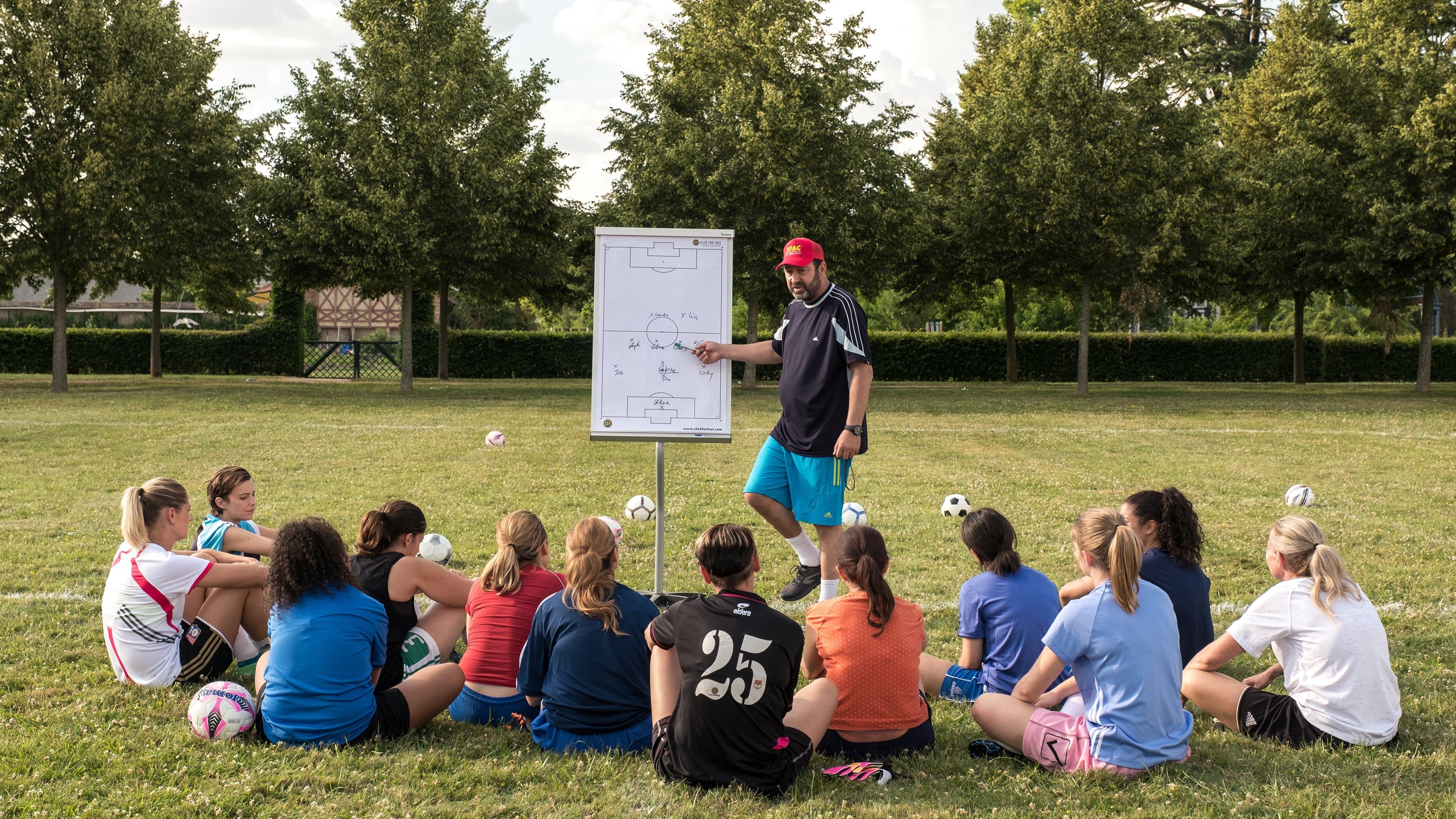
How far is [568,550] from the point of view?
408cm

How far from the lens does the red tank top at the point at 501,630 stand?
4.54 m

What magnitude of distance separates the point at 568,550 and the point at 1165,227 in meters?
24.3

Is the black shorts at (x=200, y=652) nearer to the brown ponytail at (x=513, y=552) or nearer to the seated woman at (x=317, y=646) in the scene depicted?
the seated woman at (x=317, y=646)

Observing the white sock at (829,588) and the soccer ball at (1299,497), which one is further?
the soccer ball at (1299,497)

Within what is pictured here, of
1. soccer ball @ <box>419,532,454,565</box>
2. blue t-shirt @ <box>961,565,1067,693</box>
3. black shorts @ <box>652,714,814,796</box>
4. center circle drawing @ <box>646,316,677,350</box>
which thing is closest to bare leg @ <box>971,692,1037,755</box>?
blue t-shirt @ <box>961,565,1067,693</box>

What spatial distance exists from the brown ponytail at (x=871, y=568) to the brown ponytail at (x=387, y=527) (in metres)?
1.96

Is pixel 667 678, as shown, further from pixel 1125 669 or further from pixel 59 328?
pixel 59 328

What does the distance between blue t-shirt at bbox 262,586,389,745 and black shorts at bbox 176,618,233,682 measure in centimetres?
91

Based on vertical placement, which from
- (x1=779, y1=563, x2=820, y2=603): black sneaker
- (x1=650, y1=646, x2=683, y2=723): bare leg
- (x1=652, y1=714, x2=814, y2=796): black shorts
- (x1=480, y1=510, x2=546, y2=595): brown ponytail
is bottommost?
(x1=652, y1=714, x2=814, y2=796): black shorts

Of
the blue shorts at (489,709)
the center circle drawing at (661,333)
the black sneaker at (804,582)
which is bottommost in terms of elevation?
the blue shorts at (489,709)

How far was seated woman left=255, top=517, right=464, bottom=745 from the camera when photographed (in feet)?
13.1

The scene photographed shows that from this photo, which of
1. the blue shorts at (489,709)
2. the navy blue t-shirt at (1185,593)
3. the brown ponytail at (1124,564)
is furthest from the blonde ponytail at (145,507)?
the navy blue t-shirt at (1185,593)

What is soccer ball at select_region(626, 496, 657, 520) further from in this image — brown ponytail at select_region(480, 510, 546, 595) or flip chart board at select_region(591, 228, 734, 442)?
brown ponytail at select_region(480, 510, 546, 595)

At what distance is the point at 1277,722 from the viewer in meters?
4.25
